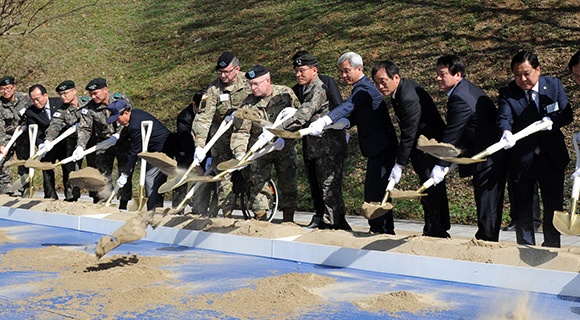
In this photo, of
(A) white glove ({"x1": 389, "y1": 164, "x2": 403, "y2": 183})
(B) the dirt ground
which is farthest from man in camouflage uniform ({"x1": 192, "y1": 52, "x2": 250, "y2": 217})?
(A) white glove ({"x1": 389, "y1": 164, "x2": 403, "y2": 183})

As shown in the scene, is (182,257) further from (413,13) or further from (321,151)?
(413,13)

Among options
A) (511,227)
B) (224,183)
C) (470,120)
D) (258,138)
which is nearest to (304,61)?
(258,138)

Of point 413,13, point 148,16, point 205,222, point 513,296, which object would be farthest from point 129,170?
point 148,16

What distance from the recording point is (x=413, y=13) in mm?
18578

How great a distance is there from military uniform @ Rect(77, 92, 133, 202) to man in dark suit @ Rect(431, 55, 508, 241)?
4.96 meters

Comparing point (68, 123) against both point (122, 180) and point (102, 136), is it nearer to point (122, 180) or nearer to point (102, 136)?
point (102, 136)

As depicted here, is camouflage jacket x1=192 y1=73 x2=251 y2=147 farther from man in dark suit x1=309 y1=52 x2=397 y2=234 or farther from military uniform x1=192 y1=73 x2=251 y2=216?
man in dark suit x1=309 y1=52 x2=397 y2=234

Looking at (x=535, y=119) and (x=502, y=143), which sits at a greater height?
(x=535, y=119)

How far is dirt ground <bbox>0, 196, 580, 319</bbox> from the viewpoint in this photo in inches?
217

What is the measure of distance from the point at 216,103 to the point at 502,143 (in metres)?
3.74

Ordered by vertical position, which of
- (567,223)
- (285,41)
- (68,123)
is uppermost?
(285,41)

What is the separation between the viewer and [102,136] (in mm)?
10938

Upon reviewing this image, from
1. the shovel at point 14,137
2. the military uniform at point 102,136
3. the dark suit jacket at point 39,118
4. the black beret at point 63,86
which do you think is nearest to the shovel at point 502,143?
the military uniform at point 102,136

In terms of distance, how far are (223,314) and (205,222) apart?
11.8 ft
